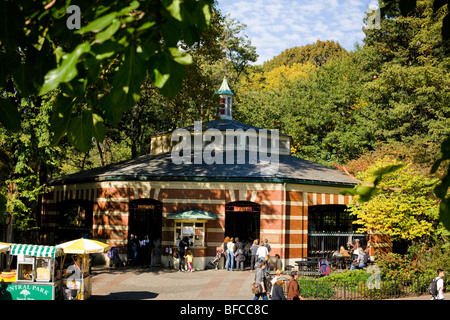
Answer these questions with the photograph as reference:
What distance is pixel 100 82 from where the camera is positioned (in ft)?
11.7

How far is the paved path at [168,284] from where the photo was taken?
56.2 ft

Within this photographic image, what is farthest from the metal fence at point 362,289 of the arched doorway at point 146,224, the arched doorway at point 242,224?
the arched doorway at point 146,224

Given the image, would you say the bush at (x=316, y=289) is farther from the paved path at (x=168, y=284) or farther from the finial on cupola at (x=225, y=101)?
the finial on cupola at (x=225, y=101)

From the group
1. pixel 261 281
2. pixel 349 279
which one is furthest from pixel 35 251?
pixel 349 279

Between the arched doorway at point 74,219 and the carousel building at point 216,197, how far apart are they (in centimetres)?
60

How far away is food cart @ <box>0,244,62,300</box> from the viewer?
14875 mm

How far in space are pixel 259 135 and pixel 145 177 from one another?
8.85 meters

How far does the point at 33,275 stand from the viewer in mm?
15102

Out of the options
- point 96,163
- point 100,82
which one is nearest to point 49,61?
point 100,82

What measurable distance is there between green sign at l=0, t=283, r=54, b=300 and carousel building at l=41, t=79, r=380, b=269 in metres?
9.98

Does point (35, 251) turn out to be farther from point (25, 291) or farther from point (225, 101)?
point (225, 101)

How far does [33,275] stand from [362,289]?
11.8m

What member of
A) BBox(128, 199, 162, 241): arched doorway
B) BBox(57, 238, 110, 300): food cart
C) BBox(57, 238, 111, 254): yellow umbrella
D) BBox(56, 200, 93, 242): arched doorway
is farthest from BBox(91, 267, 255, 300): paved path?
BBox(56, 200, 93, 242): arched doorway

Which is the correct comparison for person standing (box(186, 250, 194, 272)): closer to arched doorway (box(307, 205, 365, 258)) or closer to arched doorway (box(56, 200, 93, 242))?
arched doorway (box(307, 205, 365, 258))
